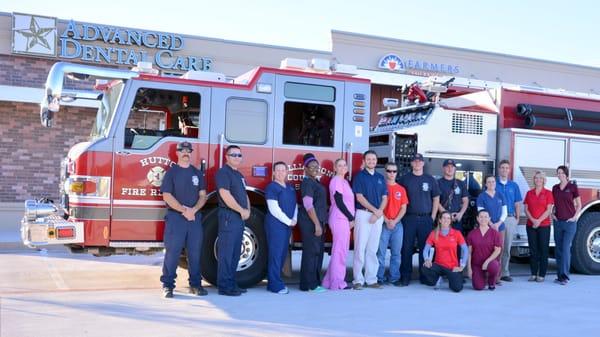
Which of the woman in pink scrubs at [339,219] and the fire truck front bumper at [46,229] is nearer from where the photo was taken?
the fire truck front bumper at [46,229]

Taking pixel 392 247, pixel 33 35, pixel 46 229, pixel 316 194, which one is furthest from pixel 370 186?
pixel 33 35

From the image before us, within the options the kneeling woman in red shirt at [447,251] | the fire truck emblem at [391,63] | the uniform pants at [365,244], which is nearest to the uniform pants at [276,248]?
the uniform pants at [365,244]

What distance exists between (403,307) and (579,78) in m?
18.2

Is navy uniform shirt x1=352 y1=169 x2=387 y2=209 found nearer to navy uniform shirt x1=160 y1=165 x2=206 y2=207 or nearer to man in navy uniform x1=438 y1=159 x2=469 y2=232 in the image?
man in navy uniform x1=438 y1=159 x2=469 y2=232

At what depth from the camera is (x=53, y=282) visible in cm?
878

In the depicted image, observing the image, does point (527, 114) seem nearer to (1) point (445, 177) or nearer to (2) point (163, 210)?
(1) point (445, 177)

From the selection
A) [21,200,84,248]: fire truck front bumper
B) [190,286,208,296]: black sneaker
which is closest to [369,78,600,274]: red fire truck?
[190,286,208,296]: black sneaker

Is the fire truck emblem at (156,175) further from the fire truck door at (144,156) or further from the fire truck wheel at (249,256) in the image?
the fire truck wheel at (249,256)

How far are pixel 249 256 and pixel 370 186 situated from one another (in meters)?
1.84

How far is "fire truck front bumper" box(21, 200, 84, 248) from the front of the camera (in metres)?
7.53

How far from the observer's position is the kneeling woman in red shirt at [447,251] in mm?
8812

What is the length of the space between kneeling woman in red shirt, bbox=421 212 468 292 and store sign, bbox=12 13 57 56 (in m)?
10.8

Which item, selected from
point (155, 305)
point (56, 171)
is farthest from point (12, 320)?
point (56, 171)

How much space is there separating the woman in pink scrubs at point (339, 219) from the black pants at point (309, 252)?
0.69ft
